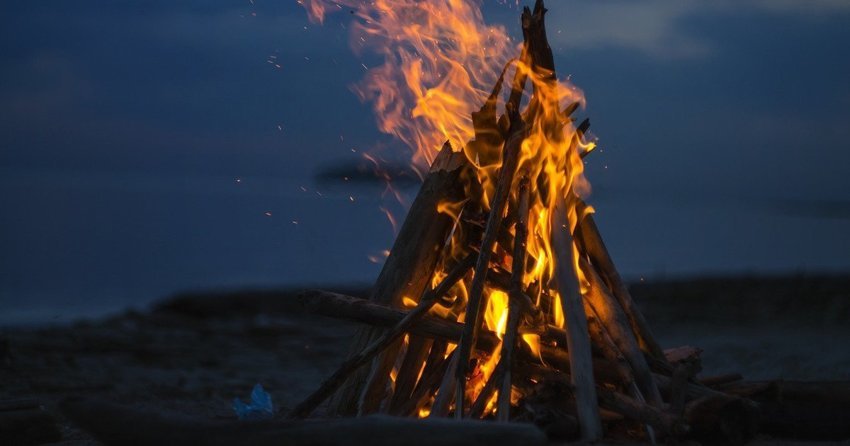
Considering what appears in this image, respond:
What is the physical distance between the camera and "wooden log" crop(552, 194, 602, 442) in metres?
4.27

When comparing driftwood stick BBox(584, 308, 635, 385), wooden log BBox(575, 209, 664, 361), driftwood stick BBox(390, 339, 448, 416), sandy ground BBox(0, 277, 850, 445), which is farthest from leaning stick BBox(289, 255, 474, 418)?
sandy ground BBox(0, 277, 850, 445)

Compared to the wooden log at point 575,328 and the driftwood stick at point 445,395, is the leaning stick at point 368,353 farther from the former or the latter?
the wooden log at point 575,328

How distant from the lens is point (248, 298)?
12789 millimetres

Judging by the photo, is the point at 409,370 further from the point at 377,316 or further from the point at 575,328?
the point at 575,328

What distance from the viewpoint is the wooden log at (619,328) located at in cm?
453

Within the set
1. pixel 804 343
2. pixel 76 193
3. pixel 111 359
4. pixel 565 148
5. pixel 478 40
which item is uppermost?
pixel 76 193

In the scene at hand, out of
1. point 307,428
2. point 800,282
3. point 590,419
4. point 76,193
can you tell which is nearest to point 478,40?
point 590,419

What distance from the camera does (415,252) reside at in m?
5.06

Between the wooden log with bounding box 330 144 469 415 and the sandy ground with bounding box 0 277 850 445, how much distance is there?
125cm

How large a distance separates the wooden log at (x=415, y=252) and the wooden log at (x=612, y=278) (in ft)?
2.09

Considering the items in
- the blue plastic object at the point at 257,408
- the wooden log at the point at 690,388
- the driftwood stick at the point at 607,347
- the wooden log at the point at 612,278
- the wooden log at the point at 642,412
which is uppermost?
the wooden log at the point at 612,278

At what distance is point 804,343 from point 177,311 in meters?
6.76

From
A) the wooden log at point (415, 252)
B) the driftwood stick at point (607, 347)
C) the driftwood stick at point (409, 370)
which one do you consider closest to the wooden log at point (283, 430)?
the driftwood stick at point (607, 347)

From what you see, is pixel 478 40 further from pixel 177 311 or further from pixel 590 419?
pixel 177 311
